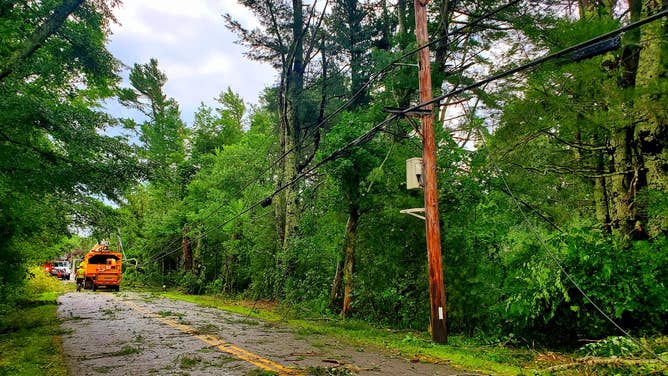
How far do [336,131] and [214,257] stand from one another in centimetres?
2078

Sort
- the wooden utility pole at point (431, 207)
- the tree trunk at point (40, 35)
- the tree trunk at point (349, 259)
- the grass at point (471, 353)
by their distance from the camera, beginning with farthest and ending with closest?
the tree trunk at point (349, 259) < the tree trunk at point (40, 35) < the wooden utility pole at point (431, 207) < the grass at point (471, 353)

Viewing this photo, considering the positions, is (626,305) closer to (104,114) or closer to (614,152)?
(614,152)

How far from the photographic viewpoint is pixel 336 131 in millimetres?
13633

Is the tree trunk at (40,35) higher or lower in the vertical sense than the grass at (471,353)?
higher

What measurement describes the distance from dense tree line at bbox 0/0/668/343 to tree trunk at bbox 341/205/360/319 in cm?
5

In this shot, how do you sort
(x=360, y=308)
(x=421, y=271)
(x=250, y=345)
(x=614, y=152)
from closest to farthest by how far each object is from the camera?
1. (x=250, y=345)
2. (x=614, y=152)
3. (x=421, y=271)
4. (x=360, y=308)

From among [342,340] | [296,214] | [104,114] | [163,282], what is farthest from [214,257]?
[342,340]

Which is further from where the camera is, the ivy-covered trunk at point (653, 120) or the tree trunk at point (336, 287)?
the tree trunk at point (336, 287)

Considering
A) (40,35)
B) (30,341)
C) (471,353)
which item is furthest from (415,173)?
(40,35)

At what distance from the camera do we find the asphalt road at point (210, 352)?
22.5ft

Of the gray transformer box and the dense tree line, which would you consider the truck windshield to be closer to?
the dense tree line

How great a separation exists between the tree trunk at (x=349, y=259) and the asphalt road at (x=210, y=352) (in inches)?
102

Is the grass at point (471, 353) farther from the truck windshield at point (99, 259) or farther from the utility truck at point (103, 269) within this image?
the truck windshield at point (99, 259)

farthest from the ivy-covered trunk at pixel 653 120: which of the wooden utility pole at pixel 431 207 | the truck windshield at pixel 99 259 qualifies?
the truck windshield at pixel 99 259
